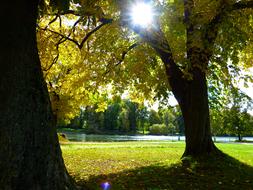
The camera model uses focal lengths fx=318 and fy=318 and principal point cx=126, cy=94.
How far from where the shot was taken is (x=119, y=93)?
21688mm

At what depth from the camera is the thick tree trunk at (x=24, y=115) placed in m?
5.73

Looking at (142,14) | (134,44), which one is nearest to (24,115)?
(142,14)

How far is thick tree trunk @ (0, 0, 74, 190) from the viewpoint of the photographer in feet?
18.8

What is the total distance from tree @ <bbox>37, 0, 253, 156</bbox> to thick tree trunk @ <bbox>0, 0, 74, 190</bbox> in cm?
225

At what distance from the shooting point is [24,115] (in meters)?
6.05

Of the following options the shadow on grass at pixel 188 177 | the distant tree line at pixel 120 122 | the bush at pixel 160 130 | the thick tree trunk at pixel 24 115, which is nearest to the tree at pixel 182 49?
the shadow on grass at pixel 188 177

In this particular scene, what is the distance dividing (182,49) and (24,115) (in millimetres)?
8526

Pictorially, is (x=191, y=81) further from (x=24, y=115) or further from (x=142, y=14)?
(x=24, y=115)

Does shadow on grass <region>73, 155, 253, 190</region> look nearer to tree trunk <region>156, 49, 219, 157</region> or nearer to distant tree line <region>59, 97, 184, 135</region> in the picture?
tree trunk <region>156, 49, 219, 157</region>

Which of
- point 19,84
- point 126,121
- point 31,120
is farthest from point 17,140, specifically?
point 126,121

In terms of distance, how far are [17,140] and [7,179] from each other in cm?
71

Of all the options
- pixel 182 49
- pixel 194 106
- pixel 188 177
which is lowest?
pixel 188 177

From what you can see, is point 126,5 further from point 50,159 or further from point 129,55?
point 129,55

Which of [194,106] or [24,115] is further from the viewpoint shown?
[194,106]
